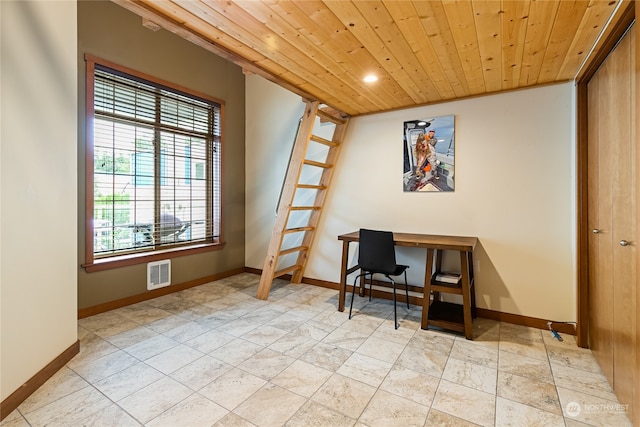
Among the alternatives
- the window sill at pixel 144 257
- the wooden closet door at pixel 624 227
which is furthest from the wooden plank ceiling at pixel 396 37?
the window sill at pixel 144 257

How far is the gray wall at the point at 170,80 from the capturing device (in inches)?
113

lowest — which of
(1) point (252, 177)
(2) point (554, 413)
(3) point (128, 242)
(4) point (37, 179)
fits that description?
(2) point (554, 413)

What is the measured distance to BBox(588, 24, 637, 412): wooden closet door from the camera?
156cm

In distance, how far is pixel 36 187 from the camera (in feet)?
5.90

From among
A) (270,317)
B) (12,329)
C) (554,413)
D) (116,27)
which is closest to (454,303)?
(554,413)

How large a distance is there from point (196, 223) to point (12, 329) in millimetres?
2540

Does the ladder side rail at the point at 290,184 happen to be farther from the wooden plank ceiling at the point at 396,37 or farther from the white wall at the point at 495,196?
the white wall at the point at 495,196

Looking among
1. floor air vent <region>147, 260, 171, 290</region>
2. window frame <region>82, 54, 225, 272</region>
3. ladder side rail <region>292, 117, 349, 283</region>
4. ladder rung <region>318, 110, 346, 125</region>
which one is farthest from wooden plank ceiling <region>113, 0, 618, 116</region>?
floor air vent <region>147, 260, 171, 290</region>

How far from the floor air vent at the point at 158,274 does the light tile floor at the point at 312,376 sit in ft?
1.69

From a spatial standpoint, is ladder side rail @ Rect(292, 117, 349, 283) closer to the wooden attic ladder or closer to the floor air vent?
the wooden attic ladder

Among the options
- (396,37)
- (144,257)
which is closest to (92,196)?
A: (144,257)

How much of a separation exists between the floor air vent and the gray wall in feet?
0.22

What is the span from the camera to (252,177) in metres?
4.64

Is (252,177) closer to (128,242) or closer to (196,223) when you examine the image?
(196,223)
